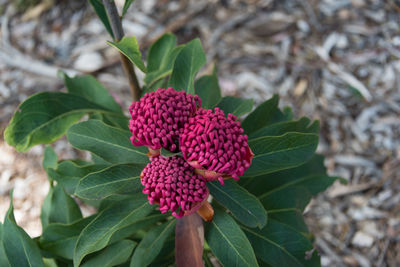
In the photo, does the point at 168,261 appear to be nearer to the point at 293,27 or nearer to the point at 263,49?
the point at 263,49

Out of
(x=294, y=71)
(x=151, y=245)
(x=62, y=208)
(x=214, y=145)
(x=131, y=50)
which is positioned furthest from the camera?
(x=294, y=71)

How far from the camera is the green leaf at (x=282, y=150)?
142cm

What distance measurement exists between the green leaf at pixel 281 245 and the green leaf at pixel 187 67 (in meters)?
0.66

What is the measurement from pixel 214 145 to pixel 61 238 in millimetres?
882

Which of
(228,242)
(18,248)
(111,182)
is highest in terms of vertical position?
(111,182)

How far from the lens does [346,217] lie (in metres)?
3.11

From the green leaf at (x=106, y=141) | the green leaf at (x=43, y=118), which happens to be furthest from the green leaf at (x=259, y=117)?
the green leaf at (x=43, y=118)

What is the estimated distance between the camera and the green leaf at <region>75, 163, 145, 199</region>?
1306 millimetres

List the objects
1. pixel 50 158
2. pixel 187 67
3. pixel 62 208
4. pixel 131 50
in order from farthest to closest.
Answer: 1. pixel 50 158
2. pixel 62 208
3. pixel 187 67
4. pixel 131 50

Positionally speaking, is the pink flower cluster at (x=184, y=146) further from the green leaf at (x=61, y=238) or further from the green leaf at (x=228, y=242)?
the green leaf at (x=61, y=238)

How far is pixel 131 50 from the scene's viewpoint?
4.19 ft

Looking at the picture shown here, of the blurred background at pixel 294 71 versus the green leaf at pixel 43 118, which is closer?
the green leaf at pixel 43 118

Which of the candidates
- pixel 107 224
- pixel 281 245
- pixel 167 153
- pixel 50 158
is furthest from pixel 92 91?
pixel 281 245

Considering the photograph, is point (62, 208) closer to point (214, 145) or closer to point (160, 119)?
point (160, 119)
